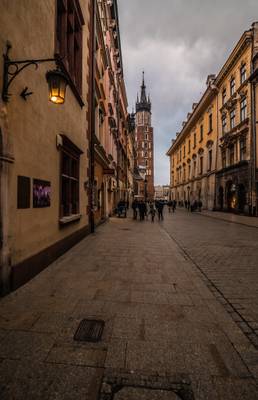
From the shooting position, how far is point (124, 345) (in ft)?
8.34

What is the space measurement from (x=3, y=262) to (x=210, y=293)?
3716 mm

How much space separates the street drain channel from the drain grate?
2.01 ft

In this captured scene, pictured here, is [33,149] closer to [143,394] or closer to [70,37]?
[143,394]

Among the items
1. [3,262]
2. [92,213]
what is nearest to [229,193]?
[92,213]

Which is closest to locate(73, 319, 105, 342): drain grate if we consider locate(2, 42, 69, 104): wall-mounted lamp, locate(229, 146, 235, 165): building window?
locate(2, 42, 69, 104): wall-mounted lamp

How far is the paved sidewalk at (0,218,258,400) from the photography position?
77.1 inches

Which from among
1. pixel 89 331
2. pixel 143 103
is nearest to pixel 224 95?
pixel 89 331

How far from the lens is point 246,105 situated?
23.3m

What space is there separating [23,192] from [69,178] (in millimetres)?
3328

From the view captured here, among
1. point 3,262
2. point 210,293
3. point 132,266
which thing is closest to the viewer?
point 3,262

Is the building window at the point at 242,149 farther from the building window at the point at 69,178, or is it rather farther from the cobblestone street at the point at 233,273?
the building window at the point at 69,178

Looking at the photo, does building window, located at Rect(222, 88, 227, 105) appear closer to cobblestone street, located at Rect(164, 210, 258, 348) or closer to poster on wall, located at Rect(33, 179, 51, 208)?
cobblestone street, located at Rect(164, 210, 258, 348)

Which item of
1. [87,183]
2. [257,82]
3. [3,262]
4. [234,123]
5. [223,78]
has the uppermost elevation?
[223,78]

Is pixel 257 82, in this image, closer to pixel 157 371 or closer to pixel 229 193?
pixel 229 193
